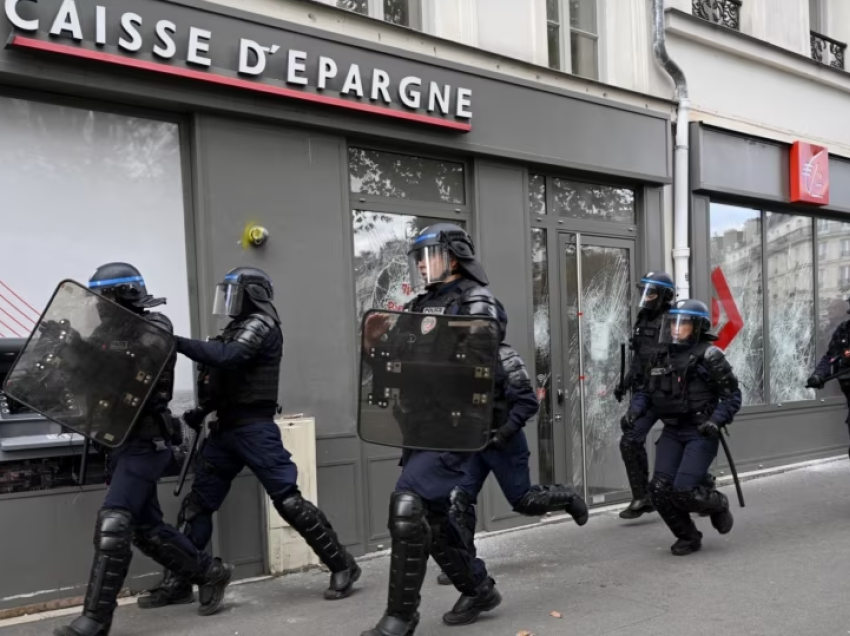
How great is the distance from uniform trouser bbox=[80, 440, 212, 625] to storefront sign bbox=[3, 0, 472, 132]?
229 centimetres

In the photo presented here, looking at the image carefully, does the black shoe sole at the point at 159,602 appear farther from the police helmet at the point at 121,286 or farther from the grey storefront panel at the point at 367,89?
the grey storefront panel at the point at 367,89

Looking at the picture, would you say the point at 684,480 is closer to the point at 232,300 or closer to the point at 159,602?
the point at 232,300

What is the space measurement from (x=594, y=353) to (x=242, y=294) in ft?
13.3

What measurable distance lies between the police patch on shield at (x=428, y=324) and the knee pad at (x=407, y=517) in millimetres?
747

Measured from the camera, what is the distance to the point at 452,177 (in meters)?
6.50

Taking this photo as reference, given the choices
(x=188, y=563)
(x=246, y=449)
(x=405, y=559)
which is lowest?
(x=188, y=563)

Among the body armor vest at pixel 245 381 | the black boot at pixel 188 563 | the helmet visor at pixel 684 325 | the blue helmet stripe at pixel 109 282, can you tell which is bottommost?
the black boot at pixel 188 563

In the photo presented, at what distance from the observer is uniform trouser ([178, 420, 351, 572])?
437 cm

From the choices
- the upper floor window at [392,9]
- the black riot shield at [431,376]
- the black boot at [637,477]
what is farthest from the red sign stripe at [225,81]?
the black boot at [637,477]

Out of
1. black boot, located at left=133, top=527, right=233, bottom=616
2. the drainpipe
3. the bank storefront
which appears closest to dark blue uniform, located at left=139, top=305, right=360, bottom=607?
black boot, located at left=133, top=527, right=233, bottom=616

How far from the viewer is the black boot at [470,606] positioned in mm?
4156

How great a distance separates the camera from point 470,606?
418cm

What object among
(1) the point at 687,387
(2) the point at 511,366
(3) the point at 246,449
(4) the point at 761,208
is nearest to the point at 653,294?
(1) the point at 687,387

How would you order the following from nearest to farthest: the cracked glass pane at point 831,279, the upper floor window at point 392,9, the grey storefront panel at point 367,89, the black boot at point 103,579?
1. the black boot at point 103,579
2. the grey storefront panel at point 367,89
3. the upper floor window at point 392,9
4. the cracked glass pane at point 831,279
